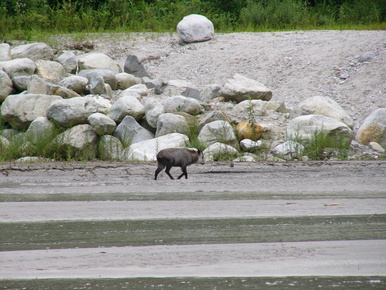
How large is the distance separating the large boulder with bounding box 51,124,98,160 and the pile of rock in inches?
1.0

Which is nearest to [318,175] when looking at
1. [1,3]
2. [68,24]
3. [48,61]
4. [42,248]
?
[42,248]

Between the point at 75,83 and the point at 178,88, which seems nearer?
the point at 75,83

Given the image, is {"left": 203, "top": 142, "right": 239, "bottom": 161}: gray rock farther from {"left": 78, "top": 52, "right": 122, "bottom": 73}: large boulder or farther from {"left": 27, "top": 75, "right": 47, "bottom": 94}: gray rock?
{"left": 78, "top": 52, "right": 122, "bottom": 73}: large boulder

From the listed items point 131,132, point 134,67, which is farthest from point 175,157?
point 134,67

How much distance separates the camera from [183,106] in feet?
44.7

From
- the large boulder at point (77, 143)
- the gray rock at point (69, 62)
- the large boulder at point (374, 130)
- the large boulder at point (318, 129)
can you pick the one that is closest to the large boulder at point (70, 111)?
the large boulder at point (77, 143)

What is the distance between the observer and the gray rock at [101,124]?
1264 centimetres

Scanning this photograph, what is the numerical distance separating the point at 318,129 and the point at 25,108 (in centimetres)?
797

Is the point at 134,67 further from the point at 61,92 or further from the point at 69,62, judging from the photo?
the point at 61,92

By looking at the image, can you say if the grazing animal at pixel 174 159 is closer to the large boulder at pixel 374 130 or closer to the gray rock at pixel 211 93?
the large boulder at pixel 374 130

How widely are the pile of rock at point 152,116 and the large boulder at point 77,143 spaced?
1.0 inches

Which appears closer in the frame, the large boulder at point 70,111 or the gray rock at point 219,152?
the gray rock at point 219,152

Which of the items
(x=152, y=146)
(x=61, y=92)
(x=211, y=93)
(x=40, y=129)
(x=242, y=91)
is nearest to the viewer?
(x=152, y=146)

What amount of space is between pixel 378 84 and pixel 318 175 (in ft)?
26.1
